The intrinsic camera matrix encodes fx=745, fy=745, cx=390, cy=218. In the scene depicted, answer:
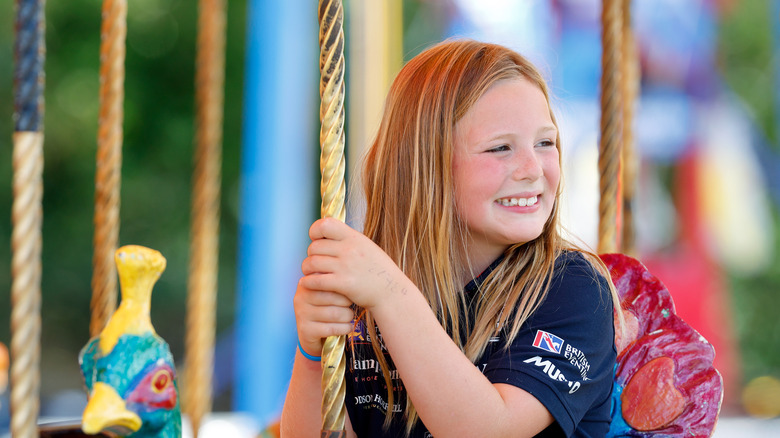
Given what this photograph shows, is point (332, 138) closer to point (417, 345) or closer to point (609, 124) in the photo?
point (417, 345)

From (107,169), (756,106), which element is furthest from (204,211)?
(756,106)

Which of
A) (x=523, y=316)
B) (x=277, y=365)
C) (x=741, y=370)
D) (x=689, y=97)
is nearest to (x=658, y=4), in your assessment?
(x=689, y=97)

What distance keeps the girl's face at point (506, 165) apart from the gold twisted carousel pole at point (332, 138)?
1.09 ft

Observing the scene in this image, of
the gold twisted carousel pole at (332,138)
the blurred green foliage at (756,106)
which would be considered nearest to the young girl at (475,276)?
the gold twisted carousel pole at (332,138)

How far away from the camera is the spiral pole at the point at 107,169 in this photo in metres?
0.88

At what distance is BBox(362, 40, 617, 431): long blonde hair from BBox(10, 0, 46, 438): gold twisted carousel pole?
0.47 meters

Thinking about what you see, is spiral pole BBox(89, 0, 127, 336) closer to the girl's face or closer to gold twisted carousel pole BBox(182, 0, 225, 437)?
the girl's face

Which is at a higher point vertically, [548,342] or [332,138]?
[332,138]

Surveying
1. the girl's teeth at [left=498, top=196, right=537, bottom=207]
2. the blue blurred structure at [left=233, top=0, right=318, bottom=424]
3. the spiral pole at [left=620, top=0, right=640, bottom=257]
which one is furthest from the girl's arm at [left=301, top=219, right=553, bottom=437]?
the blue blurred structure at [left=233, top=0, right=318, bottom=424]

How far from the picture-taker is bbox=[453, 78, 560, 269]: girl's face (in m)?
0.90

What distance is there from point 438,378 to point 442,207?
0.28m

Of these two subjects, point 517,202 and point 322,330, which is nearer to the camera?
point 322,330

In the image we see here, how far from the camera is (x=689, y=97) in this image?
409cm

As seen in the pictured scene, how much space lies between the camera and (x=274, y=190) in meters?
3.05
